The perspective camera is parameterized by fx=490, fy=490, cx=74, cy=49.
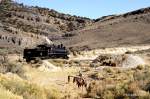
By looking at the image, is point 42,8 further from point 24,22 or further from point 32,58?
point 32,58

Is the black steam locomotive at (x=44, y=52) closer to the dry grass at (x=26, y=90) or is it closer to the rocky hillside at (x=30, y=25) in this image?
the rocky hillside at (x=30, y=25)

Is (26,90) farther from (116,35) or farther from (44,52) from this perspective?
(116,35)

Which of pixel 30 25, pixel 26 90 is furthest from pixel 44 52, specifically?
pixel 30 25

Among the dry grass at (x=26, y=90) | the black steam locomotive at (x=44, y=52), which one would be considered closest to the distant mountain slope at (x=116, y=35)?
the black steam locomotive at (x=44, y=52)

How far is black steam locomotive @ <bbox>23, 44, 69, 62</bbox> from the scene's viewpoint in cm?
5672

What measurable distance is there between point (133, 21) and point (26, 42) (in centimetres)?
3655

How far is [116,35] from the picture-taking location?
114 m

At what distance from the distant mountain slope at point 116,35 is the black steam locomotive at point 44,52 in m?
38.4

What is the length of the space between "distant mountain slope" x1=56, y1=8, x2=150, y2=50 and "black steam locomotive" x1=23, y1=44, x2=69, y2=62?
38.4 meters

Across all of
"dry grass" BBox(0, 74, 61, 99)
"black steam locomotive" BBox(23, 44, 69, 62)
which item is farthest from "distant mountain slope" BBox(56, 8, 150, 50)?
"dry grass" BBox(0, 74, 61, 99)

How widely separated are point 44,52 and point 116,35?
56.3 metres

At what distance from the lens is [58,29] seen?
5778 inches

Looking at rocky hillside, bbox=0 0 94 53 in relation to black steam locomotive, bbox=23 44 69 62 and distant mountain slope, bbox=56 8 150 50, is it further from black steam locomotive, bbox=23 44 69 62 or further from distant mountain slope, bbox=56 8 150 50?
black steam locomotive, bbox=23 44 69 62

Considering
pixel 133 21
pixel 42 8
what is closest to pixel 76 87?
pixel 133 21
